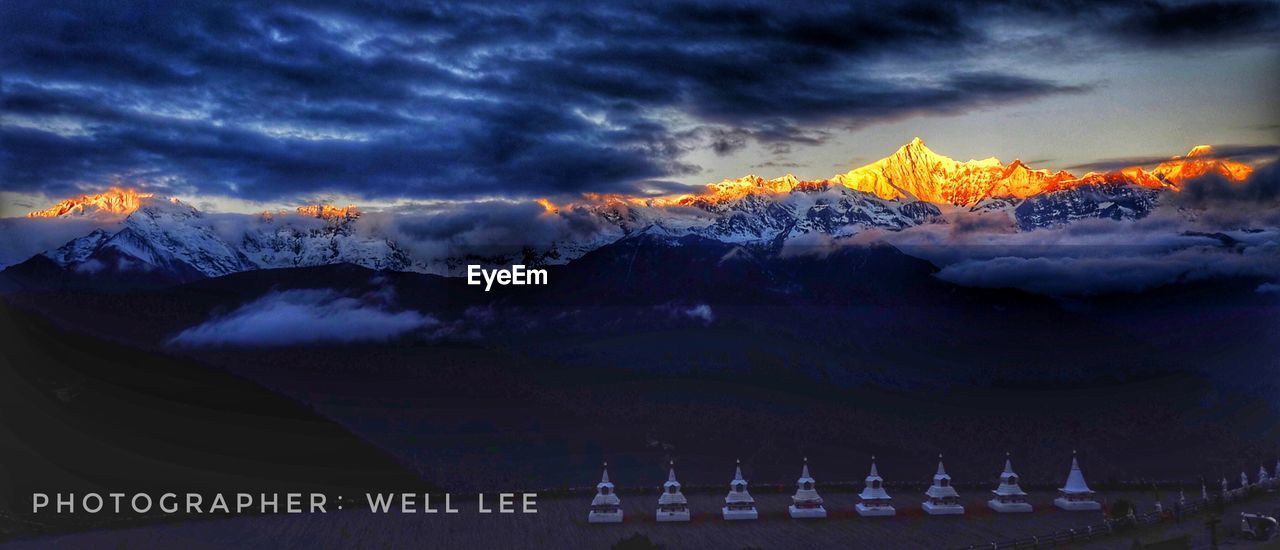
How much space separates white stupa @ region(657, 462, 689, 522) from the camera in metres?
37.1

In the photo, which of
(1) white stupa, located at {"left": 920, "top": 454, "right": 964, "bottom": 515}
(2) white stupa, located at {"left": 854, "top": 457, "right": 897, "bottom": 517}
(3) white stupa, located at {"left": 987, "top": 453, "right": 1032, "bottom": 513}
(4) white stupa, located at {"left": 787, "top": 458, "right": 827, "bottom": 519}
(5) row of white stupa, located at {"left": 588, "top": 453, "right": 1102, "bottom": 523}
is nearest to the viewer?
(5) row of white stupa, located at {"left": 588, "top": 453, "right": 1102, "bottom": 523}

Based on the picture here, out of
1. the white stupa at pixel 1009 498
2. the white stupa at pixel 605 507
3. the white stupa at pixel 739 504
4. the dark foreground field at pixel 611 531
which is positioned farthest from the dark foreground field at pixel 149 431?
the white stupa at pixel 1009 498

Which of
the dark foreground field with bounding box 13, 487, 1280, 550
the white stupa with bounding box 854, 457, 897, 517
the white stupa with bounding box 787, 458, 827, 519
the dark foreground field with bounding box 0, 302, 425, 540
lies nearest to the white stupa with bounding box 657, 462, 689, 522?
the dark foreground field with bounding box 13, 487, 1280, 550

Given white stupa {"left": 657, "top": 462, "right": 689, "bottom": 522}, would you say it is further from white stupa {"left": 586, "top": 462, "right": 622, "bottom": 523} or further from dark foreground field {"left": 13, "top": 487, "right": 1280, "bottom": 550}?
white stupa {"left": 586, "top": 462, "right": 622, "bottom": 523}

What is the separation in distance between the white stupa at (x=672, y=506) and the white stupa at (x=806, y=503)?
12.2 ft

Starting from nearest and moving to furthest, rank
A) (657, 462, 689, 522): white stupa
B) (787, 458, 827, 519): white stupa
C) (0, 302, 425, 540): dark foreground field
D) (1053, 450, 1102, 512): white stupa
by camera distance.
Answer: (657, 462, 689, 522): white stupa < (787, 458, 827, 519): white stupa < (1053, 450, 1102, 512): white stupa < (0, 302, 425, 540): dark foreground field

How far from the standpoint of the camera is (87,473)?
159 feet

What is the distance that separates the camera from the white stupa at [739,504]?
37.3 metres

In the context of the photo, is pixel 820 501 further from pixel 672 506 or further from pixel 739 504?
pixel 672 506

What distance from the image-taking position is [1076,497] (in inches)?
1548

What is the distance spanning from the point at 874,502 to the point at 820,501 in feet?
6.12

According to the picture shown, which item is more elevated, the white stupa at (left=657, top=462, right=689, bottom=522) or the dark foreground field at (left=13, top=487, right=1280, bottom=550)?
the white stupa at (left=657, top=462, right=689, bottom=522)

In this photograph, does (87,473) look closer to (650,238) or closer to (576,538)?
(576,538)

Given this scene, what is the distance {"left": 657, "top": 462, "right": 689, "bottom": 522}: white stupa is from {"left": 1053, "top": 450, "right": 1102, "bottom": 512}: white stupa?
13.5 m
